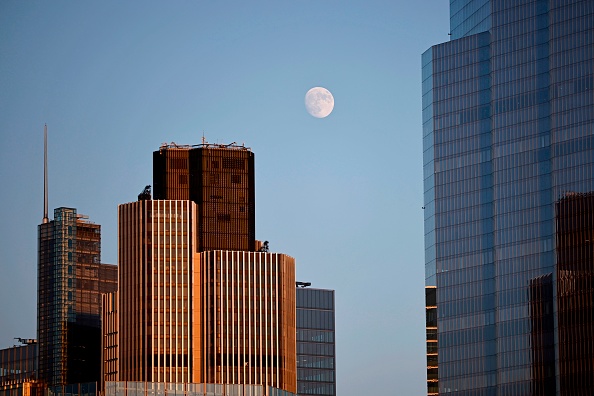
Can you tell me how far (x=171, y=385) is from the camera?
19175 cm

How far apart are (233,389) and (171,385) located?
9287 mm

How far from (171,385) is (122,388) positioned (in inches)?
237

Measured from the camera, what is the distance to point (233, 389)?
648 feet

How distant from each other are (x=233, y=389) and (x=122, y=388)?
1430cm

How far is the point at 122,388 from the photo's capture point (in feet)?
630
